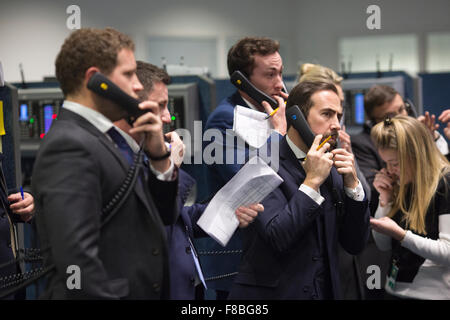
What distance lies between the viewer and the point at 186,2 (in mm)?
6855

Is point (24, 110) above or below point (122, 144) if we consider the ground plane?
below

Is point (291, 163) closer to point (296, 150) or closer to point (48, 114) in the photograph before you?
point (296, 150)

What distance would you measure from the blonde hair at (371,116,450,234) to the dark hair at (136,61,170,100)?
Result: 0.92m

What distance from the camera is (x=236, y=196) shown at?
147 centimetres

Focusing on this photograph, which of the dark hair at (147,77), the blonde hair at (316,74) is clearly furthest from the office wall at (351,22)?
the dark hair at (147,77)

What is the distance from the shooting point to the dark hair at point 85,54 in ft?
3.81

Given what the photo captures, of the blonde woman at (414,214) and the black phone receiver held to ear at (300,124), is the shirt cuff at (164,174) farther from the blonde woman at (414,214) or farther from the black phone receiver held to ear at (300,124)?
the blonde woman at (414,214)

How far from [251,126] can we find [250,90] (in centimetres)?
25

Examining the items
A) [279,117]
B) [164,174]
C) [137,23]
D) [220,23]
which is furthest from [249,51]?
[220,23]

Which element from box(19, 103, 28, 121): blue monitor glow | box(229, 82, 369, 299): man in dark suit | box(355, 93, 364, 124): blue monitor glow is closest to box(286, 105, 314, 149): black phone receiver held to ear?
box(229, 82, 369, 299): man in dark suit

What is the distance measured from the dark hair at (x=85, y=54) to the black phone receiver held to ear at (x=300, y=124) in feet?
2.12

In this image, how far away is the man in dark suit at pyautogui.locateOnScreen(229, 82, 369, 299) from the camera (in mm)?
1507

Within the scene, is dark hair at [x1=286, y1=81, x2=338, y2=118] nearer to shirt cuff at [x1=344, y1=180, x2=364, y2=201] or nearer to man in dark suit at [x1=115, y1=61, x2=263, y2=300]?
shirt cuff at [x1=344, y1=180, x2=364, y2=201]
